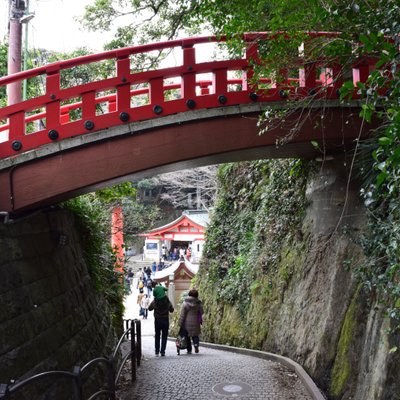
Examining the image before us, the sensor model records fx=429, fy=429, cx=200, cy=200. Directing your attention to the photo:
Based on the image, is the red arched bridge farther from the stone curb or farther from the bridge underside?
the stone curb

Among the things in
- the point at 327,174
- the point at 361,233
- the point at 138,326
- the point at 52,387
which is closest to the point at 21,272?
the point at 52,387

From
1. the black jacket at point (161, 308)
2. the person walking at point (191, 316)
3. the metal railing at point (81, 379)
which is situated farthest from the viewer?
the person walking at point (191, 316)

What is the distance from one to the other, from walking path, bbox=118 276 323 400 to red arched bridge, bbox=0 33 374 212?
308 centimetres

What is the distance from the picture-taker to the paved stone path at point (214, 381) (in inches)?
232

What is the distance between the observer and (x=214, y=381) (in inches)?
258

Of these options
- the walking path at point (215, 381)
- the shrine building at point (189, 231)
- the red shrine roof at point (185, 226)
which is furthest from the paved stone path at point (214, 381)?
the red shrine roof at point (185, 226)

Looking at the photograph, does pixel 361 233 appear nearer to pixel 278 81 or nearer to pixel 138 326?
pixel 278 81

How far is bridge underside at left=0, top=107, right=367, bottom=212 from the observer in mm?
5195

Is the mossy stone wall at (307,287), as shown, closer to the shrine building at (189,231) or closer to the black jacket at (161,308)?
the black jacket at (161,308)

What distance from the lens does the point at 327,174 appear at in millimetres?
7223

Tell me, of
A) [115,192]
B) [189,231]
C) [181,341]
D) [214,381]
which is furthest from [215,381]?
[189,231]

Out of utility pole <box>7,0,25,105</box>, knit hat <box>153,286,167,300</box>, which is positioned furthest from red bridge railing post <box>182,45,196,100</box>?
knit hat <box>153,286,167,300</box>

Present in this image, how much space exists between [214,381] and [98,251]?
11.5 ft

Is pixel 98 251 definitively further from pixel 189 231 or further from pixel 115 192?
pixel 189 231
